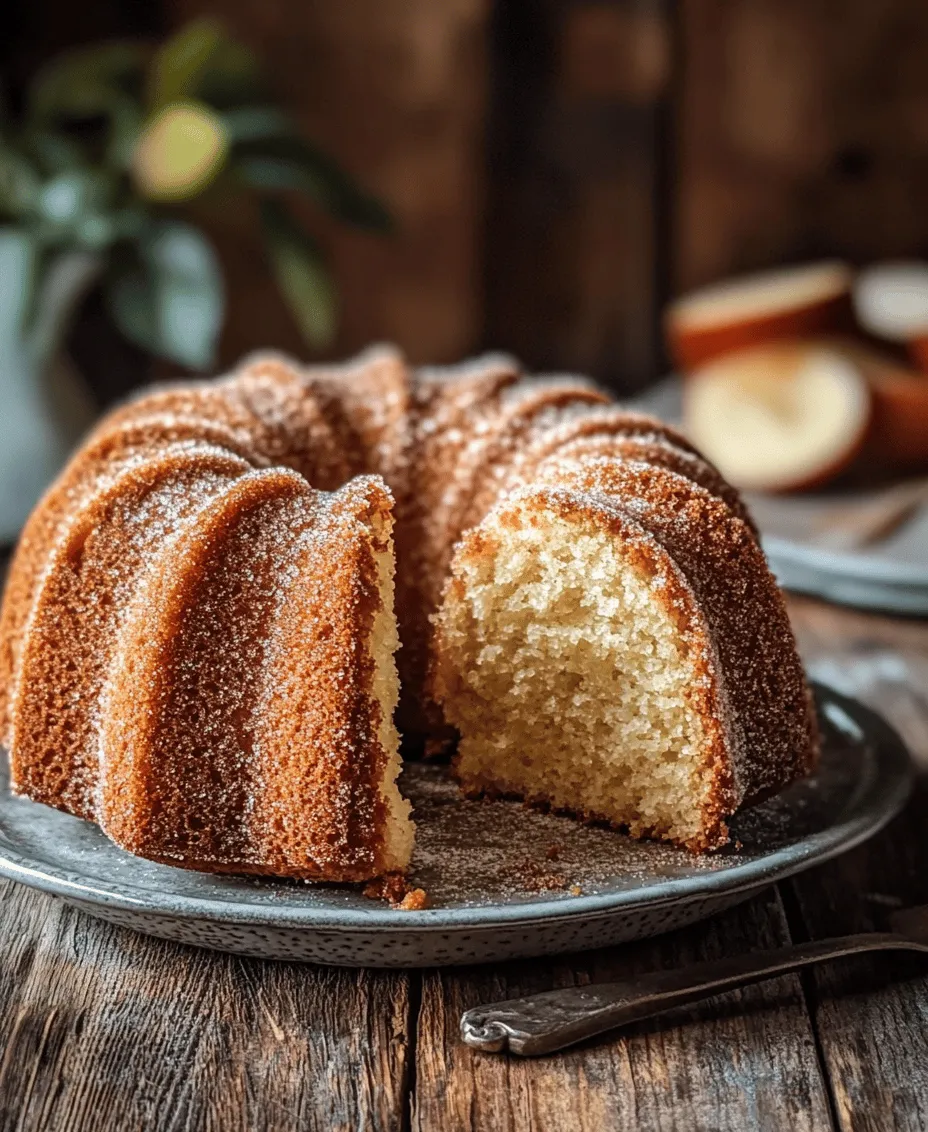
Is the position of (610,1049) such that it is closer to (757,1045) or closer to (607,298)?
(757,1045)

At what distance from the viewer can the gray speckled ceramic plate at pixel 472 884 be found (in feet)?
3.93

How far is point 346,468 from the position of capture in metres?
1.65

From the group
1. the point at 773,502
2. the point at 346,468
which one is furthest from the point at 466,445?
the point at 773,502

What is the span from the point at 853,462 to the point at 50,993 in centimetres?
181

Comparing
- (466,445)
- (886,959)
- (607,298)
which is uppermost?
(466,445)

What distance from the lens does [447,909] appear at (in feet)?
3.96

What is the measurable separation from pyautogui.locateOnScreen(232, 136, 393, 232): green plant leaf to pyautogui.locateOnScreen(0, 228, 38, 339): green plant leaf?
39 cm

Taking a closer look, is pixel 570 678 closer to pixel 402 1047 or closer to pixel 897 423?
pixel 402 1047

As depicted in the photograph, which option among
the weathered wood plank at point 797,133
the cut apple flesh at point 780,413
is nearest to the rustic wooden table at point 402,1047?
the cut apple flesh at point 780,413

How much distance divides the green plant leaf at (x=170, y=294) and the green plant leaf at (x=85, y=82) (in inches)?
9.3

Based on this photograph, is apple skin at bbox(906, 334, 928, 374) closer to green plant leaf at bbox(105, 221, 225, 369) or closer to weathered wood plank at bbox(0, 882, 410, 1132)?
green plant leaf at bbox(105, 221, 225, 369)

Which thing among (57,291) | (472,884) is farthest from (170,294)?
(472,884)

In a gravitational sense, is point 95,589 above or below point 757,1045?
above

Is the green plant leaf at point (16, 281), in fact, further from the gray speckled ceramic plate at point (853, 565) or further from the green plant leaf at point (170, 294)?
the gray speckled ceramic plate at point (853, 565)
